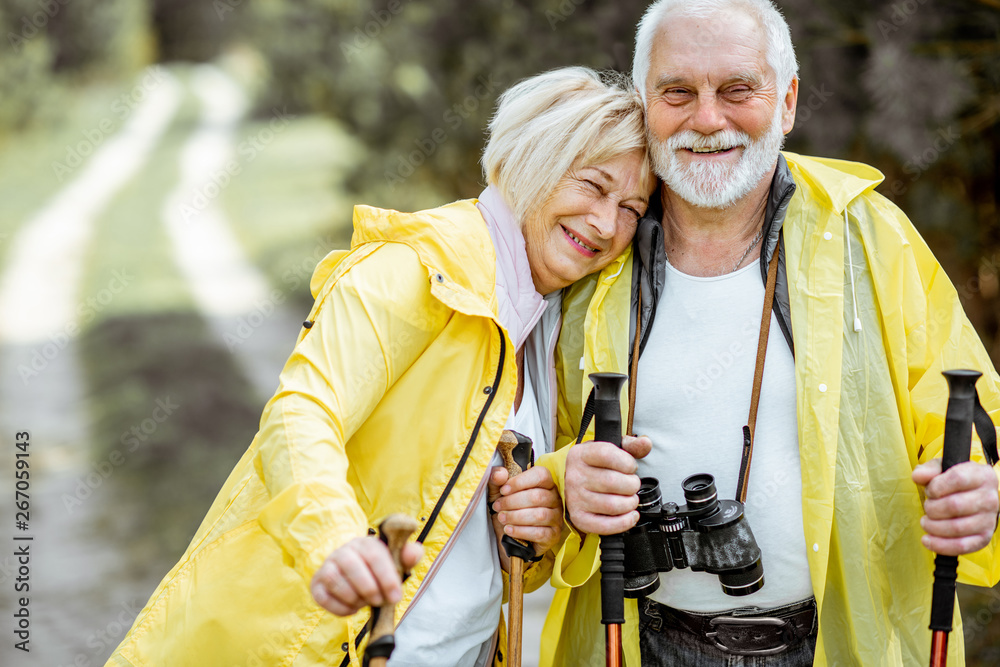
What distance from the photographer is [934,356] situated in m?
2.17

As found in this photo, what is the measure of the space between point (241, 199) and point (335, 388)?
1559 cm

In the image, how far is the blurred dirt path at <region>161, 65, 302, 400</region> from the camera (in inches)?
380

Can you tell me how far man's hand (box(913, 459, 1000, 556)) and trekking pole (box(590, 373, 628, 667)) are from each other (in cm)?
64

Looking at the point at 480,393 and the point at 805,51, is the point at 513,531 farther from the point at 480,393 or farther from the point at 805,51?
the point at 805,51

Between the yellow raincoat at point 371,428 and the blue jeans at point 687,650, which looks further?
the blue jeans at point 687,650

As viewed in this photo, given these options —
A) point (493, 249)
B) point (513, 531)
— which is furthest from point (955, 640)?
point (493, 249)

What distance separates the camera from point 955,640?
7.21 feet

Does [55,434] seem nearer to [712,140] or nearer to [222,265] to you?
[222,265]

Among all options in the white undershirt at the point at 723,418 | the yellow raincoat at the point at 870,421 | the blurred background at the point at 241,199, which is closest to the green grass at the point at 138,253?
the blurred background at the point at 241,199

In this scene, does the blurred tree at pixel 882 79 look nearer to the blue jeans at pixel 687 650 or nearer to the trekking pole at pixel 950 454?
the trekking pole at pixel 950 454

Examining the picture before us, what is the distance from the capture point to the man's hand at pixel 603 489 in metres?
1.98

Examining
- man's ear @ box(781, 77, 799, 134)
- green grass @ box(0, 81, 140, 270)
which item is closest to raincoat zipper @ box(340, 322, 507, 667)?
man's ear @ box(781, 77, 799, 134)

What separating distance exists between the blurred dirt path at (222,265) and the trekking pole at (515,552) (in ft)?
20.9

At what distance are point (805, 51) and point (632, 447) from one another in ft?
6.92
